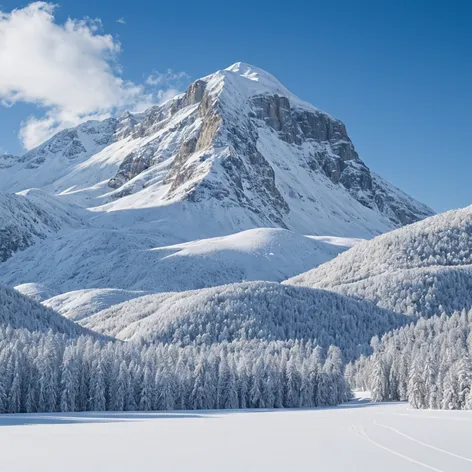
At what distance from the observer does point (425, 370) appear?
300ft

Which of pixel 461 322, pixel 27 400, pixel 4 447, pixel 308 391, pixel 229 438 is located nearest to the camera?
pixel 4 447

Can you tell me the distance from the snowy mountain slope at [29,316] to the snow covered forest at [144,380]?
42.6m

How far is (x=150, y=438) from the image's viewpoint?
135ft

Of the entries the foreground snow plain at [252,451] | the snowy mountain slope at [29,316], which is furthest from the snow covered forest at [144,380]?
the foreground snow plain at [252,451]

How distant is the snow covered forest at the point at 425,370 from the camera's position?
8188 centimetres

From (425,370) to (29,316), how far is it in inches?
4512

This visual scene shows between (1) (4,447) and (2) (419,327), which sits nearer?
(1) (4,447)

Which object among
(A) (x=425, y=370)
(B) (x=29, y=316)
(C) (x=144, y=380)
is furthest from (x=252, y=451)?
(B) (x=29, y=316)

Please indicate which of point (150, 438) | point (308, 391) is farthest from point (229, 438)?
point (308, 391)

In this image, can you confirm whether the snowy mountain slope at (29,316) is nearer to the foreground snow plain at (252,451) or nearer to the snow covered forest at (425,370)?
the snow covered forest at (425,370)

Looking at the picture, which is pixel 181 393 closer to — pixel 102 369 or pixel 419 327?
pixel 102 369

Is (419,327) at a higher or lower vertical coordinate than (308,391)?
higher

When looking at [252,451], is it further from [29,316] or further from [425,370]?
[29,316]

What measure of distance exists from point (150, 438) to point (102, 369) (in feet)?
209
